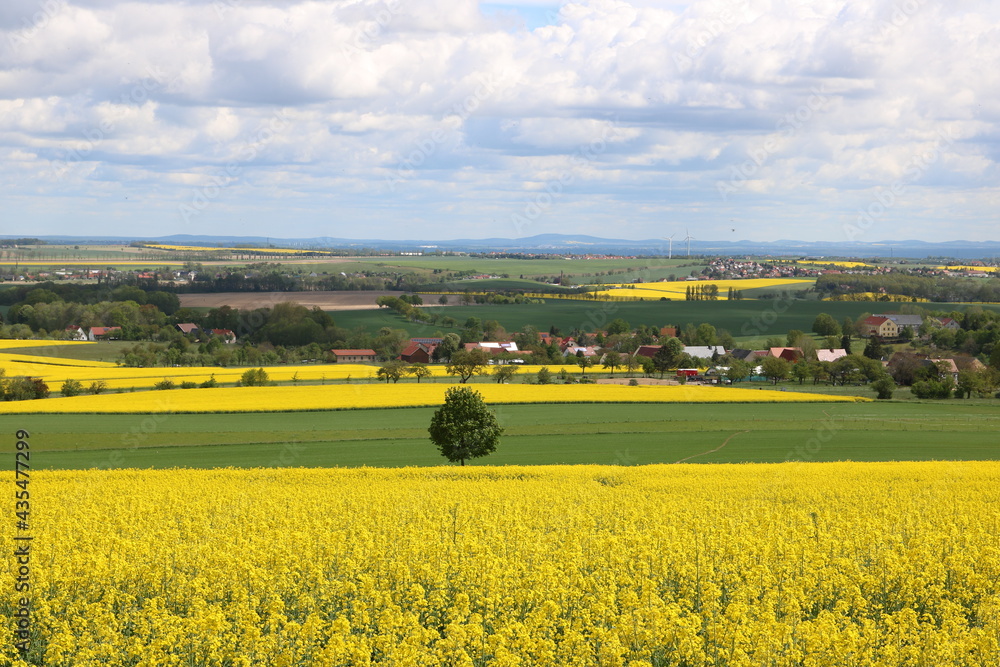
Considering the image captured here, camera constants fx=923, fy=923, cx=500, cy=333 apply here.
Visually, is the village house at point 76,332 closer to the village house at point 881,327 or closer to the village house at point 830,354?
the village house at point 830,354

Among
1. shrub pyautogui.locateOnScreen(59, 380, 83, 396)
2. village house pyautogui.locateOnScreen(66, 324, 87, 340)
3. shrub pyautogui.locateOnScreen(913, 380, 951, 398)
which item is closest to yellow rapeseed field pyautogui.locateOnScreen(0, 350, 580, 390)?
shrub pyautogui.locateOnScreen(59, 380, 83, 396)

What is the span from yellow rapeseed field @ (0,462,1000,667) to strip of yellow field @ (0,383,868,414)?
31.9 m

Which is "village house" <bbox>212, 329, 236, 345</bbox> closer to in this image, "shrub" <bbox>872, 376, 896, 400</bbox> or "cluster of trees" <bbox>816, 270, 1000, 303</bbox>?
"shrub" <bbox>872, 376, 896, 400</bbox>

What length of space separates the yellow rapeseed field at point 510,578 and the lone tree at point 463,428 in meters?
11.7

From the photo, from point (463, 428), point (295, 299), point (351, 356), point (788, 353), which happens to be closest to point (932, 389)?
point (788, 353)

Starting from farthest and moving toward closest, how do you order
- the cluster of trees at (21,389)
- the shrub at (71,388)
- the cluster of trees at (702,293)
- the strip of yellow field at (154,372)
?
the cluster of trees at (702,293), the strip of yellow field at (154,372), the shrub at (71,388), the cluster of trees at (21,389)

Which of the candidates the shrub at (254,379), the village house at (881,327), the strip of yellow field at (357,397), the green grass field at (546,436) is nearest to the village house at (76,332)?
the shrub at (254,379)

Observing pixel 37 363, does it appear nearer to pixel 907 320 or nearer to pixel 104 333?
pixel 104 333

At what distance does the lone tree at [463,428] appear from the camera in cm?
3547

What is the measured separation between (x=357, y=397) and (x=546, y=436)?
1773cm

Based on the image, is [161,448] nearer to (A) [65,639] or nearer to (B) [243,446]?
(B) [243,446]

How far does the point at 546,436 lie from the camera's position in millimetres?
45562

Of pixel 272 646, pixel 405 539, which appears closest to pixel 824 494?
pixel 405 539

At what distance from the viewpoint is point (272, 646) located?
35.2 feet
